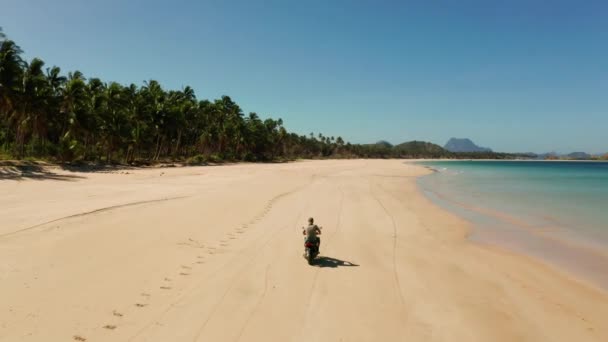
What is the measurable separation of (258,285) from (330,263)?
2.53 m

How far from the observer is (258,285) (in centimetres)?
722

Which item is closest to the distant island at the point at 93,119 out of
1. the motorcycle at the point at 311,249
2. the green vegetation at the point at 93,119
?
the green vegetation at the point at 93,119

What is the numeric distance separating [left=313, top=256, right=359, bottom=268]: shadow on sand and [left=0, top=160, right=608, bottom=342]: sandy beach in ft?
0.15

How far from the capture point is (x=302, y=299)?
666 centimetres

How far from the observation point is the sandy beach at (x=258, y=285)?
17.9 ft

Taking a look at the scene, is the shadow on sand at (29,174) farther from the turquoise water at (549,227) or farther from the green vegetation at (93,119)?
the turquoise water at (549,227)

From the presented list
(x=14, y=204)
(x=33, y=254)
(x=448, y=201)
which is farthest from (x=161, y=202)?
Answer: (x=448, y=201)

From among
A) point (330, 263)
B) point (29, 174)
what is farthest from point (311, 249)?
point (29, 174)

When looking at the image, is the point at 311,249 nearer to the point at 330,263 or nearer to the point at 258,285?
the point at 330,263

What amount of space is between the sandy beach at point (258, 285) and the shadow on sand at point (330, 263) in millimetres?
47

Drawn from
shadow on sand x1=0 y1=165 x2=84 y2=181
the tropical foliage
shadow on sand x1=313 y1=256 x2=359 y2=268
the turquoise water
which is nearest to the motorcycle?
shadow on sand x1=313 y1=256 x2=359 y2=268

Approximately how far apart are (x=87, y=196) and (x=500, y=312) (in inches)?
744

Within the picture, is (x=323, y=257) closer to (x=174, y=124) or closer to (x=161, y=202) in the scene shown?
(x=161, y=202)

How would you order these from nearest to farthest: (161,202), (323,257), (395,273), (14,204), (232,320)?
(232,320) → (395,273) → (323,257) → (14,204) → (161,202)
